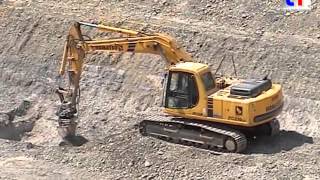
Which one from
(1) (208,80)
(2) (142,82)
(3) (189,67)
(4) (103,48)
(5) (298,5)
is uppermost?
(5) (298,5)

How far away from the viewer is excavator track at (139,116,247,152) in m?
15.5

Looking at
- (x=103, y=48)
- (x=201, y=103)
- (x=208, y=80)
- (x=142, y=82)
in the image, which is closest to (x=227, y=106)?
(x=201, y=103)

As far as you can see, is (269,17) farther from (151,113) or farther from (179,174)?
(179,174)

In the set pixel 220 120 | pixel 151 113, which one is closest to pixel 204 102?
pixel 220 120

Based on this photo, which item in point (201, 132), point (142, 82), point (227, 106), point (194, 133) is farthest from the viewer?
point (142, 82)

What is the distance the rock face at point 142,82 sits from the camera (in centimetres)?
1504

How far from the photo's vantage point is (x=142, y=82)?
19.9m

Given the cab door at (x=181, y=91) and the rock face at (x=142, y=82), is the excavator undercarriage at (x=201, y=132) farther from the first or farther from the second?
the cab door at (x=181, y=91)

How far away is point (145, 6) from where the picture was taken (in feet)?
73.3

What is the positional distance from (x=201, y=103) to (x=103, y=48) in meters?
2.89

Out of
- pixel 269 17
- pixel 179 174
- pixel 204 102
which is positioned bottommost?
pixel 179 174

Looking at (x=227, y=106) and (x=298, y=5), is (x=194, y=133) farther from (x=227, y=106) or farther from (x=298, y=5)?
(x=298, y=5)

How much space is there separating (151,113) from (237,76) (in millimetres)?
2619

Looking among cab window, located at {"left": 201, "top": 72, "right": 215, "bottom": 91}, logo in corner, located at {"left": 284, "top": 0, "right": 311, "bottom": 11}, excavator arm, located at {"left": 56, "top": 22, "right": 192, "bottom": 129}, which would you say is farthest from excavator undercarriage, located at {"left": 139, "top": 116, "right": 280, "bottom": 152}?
logo in corner, located at {"left": 284, "top": 0, "right": 311, "bottom": 11}
